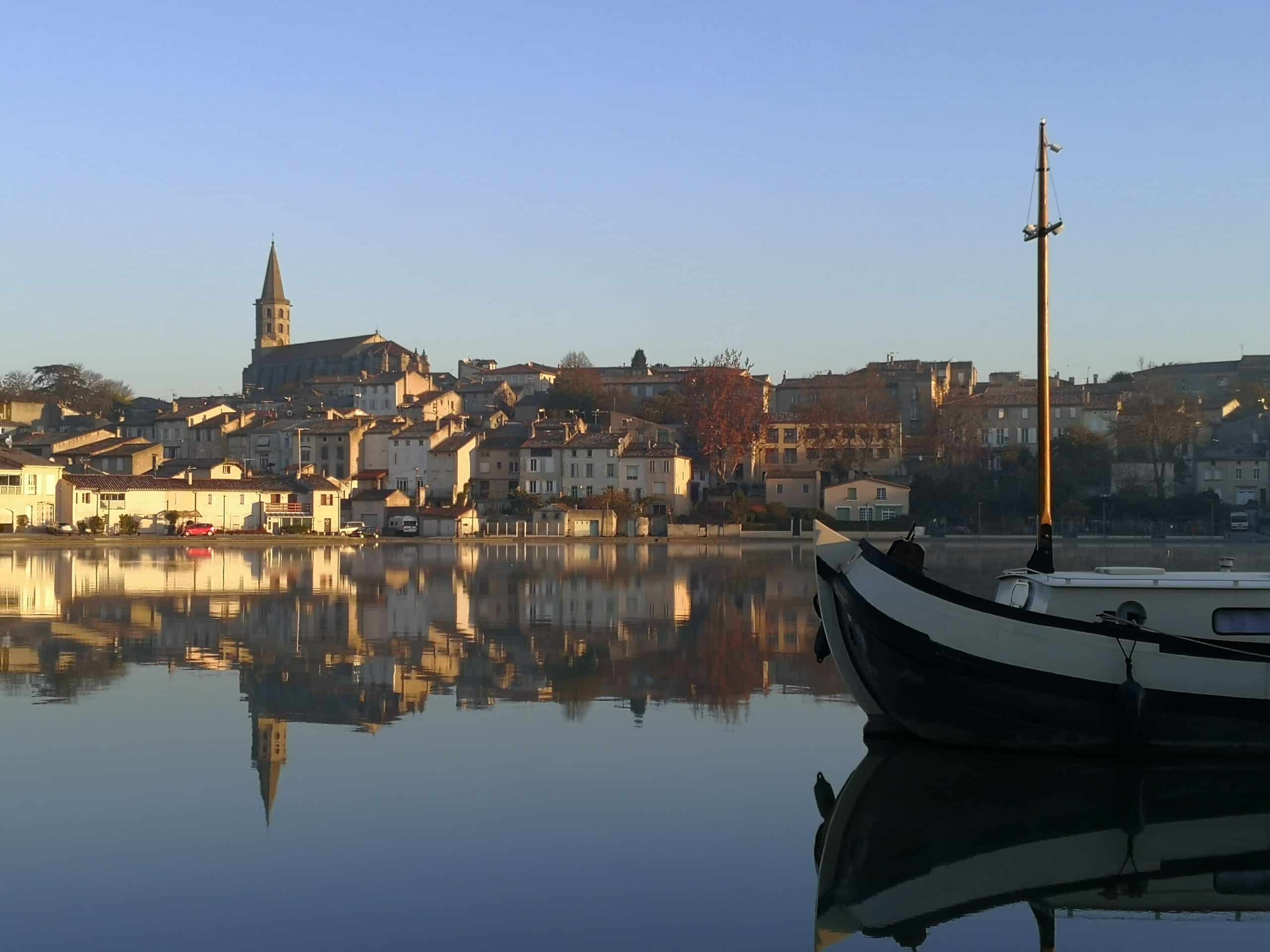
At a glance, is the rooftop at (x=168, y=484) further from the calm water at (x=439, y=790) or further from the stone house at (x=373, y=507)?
the calm water at (x=439, y=790)

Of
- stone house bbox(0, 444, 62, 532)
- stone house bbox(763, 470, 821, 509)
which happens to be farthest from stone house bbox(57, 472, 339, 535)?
stone house bbox(763, 470, 821, 509)

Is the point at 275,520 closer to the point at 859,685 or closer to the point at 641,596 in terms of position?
the point at 641,596

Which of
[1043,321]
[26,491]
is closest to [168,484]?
[26,491]

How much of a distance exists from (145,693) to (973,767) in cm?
1082

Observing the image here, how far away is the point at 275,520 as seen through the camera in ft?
284

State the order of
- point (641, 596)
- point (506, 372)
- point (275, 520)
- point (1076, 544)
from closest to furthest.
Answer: point (641, 596)
point (1076, 544)
point (275, 520)
point (506, 372)

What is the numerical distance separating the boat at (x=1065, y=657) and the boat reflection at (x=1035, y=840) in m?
0.40

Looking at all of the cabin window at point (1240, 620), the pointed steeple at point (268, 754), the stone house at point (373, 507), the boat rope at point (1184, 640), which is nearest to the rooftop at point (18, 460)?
the stone house at point (373, 507)

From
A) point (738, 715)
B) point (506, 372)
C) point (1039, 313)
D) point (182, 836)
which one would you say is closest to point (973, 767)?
point (738, 715)

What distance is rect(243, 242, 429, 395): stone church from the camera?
15562 centimetres

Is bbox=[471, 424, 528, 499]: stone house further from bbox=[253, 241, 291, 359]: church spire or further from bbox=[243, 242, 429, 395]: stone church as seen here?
bbox=[253, 241, 291, 359]: church spire

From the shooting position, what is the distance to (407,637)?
25.0 meters

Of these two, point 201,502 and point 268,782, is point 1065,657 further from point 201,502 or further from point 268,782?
point 201,502

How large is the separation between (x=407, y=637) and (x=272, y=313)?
17068 centimetres
